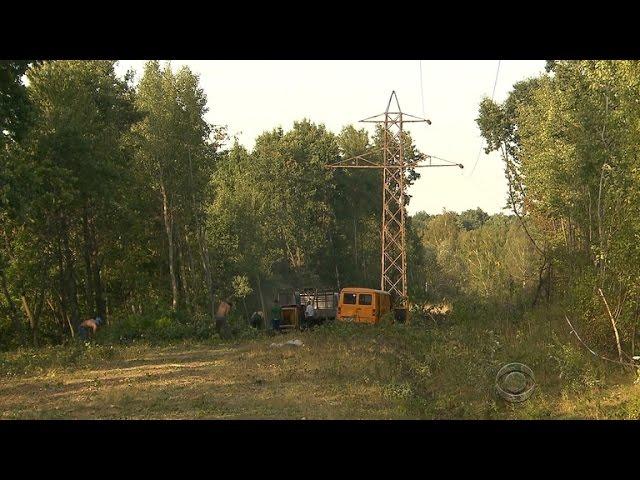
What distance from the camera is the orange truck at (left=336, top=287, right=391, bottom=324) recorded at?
35.3m

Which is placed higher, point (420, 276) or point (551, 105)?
point (551, 105)

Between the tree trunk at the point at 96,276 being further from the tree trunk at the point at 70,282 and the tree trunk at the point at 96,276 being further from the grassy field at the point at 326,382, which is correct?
the grassy field at the point at 326,382

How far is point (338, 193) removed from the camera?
249 ft

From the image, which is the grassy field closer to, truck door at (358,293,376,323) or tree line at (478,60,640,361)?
tree line at (478,60,640,361)

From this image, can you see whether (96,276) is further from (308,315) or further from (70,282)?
(308,315)

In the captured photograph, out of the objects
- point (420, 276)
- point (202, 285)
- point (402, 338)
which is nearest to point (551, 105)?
point (402, 338)

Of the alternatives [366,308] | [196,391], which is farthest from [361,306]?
[196,391]

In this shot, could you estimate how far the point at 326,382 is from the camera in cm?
1722

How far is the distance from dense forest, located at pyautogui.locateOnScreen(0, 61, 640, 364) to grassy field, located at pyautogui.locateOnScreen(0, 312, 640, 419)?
7.78ft

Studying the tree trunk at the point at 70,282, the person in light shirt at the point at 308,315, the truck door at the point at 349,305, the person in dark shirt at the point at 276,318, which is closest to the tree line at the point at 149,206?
the tree trunk at the point at 70,282

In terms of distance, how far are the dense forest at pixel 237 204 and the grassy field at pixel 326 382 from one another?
7.78 ft

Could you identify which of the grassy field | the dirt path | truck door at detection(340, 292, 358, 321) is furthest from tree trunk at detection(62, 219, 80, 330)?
the dirt path
